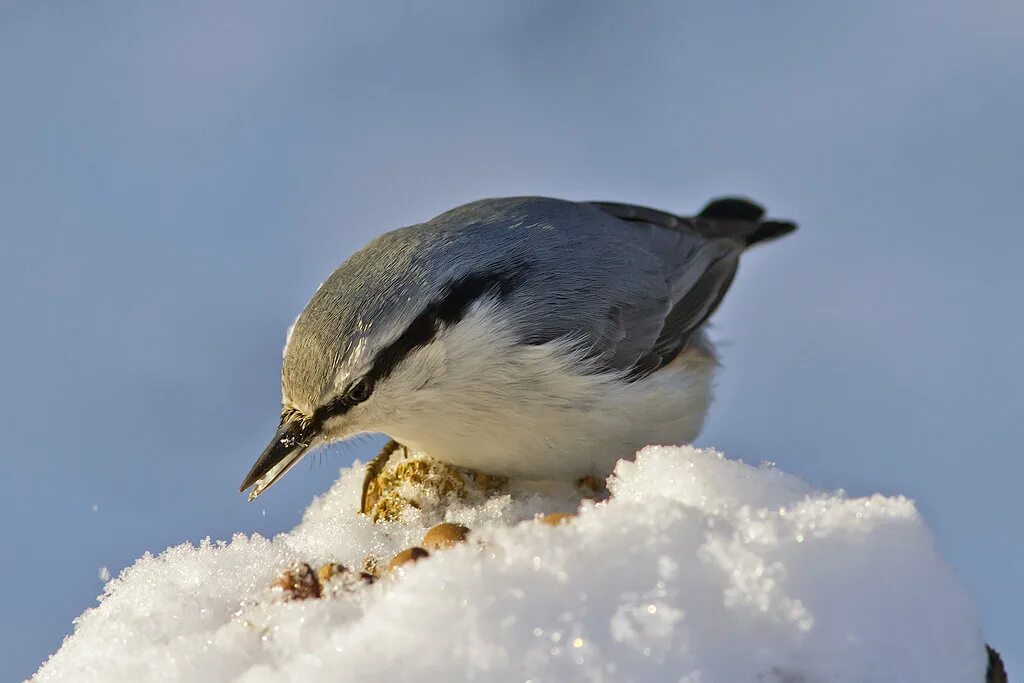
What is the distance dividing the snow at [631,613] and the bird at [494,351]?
1.60 ft

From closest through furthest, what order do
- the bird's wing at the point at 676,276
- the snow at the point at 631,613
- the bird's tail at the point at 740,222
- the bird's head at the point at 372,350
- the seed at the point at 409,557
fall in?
the snow at the point at 631,613
the seed at the point at 409,557
the bird's head at the point at 372,350
the bird's wing at the point at 676,276
the bird's tail at the point at 740,222

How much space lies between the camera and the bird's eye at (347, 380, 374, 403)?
55.4 inches

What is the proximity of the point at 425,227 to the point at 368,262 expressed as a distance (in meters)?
0.16

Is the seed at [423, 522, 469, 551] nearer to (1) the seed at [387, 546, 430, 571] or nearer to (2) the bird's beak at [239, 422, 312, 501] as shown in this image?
(1) the seed at [387, 546, 430, 571]

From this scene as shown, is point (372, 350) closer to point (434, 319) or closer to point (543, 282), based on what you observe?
point (434, 319)

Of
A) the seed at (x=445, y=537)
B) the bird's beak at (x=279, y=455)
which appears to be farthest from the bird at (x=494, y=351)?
the seed at (x=445, y=537)

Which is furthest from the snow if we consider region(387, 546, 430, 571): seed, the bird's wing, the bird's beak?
the bird's wing

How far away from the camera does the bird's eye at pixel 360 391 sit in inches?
55.4

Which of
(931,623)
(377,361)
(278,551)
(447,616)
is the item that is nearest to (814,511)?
(931,623)

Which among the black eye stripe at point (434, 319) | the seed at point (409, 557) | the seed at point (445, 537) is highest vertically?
the black eye stripe at point (434, 319)

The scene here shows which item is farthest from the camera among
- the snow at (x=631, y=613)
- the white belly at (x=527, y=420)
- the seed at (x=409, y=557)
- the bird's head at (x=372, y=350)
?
the white belly at (x=527, y=420)

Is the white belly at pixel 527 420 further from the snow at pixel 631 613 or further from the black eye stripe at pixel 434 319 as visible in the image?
the snow at pixel 631 613

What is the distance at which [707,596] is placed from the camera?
796mm

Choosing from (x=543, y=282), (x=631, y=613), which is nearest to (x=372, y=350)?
(x=543, y=282)
